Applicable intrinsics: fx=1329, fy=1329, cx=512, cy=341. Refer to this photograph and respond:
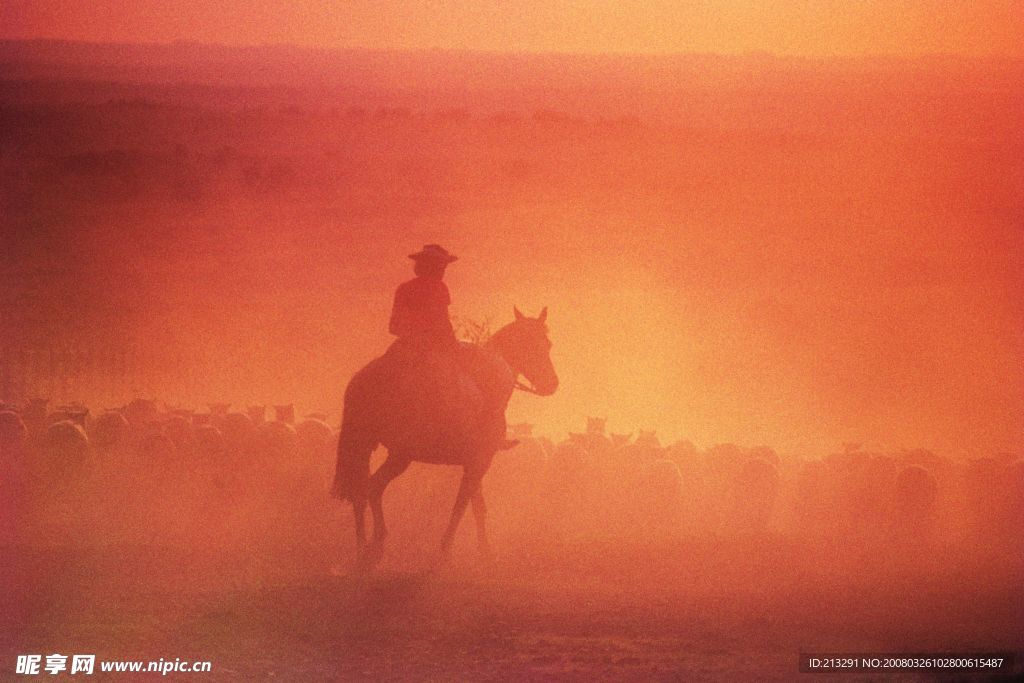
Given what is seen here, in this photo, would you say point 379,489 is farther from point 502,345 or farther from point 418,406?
point 502,345

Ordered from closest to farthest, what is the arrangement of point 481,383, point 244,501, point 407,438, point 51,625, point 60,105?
point 51,625
point 407,438
point 481,383
point 244,501
point 60,105

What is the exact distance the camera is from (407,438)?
292 inches

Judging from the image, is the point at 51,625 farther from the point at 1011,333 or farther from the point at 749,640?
the point at 1011,333

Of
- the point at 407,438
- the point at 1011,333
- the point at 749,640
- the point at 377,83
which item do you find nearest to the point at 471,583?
the point at 407,438

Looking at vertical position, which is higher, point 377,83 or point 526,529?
point 377,83

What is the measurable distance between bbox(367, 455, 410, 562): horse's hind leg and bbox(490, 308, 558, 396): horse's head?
Answer: 3.86ft

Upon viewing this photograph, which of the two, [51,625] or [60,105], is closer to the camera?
[51,625]

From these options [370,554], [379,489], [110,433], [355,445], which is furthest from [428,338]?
[110,433]

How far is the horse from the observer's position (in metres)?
7.36

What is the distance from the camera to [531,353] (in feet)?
27.5

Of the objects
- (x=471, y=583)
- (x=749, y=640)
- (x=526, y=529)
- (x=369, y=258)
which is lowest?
(x=749, y=640)

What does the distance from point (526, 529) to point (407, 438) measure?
1.84m

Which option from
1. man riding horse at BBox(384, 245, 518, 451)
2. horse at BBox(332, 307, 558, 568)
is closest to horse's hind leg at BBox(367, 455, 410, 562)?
horse at BBox(332, 307, 558, 568)

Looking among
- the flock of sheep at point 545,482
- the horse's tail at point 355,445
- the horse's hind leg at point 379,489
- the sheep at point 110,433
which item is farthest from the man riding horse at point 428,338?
the sheep at point 110,433
